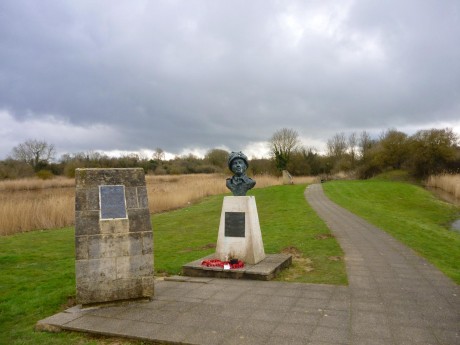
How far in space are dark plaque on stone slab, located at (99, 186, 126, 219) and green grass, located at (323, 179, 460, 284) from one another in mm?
6045

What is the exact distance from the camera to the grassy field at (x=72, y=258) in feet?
18.5

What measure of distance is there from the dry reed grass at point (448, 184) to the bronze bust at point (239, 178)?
25.2 metres

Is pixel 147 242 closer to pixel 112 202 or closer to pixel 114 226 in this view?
pixel 114 226

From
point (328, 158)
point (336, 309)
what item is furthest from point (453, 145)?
point (336, 309)

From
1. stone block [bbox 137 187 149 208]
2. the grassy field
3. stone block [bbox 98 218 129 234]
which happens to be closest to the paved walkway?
the grassy field

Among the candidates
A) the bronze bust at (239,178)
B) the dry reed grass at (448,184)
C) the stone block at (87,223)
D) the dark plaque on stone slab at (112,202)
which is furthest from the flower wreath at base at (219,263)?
the dry reed grass at (448,184)

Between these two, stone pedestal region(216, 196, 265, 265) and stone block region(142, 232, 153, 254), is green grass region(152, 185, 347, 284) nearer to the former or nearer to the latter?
stone pedestal region(216, 196, 265, 265)

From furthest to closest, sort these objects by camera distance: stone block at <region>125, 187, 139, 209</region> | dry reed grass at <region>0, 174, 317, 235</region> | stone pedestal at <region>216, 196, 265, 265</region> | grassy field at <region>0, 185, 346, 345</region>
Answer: dry reed grass at <region>0, 174, 317, 235</region>, stone pedestal at <region>216, 196, 265, 265</region>, stone block at <region>125, 187, 139, 209</region>, grassy field at <region>0, 185, 346, 345</region>

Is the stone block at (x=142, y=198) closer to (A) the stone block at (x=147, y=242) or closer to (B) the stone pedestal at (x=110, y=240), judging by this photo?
(B) the stone pedestal at (x=110, y=240)

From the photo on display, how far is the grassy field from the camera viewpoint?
5.64 meters

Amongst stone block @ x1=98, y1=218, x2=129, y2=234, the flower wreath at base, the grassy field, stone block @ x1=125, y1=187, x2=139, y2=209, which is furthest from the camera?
the flower wreath at base

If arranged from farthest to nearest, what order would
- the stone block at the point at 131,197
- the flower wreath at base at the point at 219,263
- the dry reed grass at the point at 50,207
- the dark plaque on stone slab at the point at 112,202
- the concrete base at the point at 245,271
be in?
the dry reed grass at the point at 50,207, the flower wreath at base at the point at 219,263, the concrete base at the point at 245,271, the stone block at the point at 131,197, the dark plaque on stone slab at the point at 112,202

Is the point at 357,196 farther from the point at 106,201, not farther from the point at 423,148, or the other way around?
the point at 106,201

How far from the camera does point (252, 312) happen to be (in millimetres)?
5395
